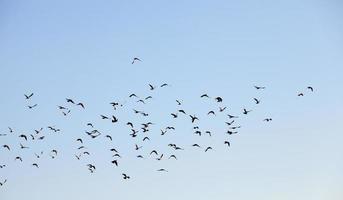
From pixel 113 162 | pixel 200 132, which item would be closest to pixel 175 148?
pixel 200 132

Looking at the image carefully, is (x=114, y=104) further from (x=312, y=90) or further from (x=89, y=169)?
(x=312, y=90)

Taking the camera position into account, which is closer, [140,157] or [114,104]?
[114,104]

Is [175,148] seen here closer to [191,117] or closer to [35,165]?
[191,117]

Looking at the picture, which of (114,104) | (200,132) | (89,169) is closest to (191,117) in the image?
(200,132)

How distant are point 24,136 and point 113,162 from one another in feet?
38.8

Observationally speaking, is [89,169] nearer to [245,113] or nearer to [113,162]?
[113,162]

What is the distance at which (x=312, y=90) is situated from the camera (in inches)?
2859

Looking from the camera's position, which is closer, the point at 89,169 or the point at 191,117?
the point at 191,117

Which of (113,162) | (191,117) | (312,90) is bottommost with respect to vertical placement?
(113,162)

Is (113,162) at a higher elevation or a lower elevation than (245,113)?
lower

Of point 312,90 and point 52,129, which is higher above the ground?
point 312,90

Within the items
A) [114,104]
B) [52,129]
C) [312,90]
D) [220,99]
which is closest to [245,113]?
[220,99]

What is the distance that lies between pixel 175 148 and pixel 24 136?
57.5 feet

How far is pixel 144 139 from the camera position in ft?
Answer: 233
